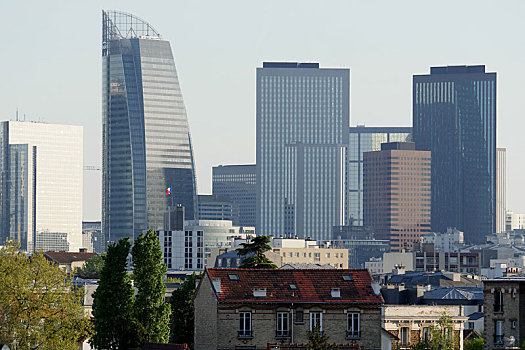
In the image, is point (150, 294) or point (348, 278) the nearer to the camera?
point (348, 278)

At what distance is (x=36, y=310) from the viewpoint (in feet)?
343

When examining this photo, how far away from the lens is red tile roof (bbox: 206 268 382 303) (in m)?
108

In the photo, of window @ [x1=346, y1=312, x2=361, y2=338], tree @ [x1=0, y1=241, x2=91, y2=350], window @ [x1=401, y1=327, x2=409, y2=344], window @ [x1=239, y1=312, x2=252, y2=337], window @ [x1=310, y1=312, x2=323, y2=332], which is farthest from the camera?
window @ [x1=401, y1=327, x2=409, y2=344]

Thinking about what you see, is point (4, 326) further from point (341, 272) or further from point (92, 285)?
point (92, 285)

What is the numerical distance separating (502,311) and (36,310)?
1480 inches

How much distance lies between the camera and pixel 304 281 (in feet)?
365

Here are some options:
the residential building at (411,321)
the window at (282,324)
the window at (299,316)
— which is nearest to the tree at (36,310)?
the window at (282,324)

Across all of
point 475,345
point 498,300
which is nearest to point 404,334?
point 475,345

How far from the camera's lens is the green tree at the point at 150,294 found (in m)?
115

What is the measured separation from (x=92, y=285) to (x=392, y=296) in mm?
39942

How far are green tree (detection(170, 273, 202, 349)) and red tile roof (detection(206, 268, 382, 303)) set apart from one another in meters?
7.60

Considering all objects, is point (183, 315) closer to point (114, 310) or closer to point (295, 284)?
point (114, 310)

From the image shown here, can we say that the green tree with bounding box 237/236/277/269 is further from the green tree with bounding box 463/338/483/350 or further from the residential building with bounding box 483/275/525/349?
the residential building with bounding box 483/275/525/349

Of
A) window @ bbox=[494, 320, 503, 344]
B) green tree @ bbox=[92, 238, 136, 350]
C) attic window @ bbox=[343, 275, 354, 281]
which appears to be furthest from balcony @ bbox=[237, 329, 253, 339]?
window @ bbox=[494, 320, 503, 344]
